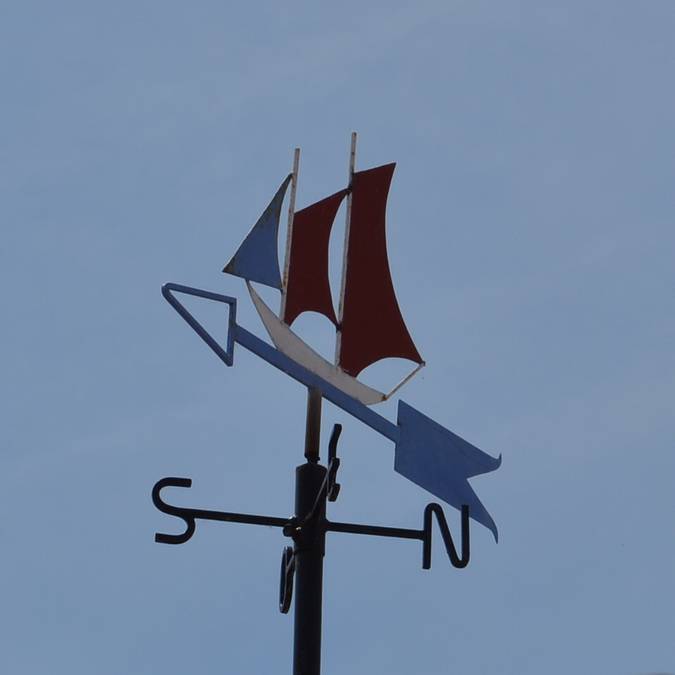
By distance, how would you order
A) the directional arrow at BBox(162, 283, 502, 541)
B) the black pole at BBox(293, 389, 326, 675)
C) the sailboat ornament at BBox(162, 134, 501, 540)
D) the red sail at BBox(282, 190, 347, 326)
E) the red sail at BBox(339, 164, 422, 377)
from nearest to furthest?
the black pole at BBox(293, 389, 326, 675)
the directional arrow at BBox(162, 283, 502, 541)
the sailboat ornament at BBox(162, 134, 501, 540)
the red sail at BBox(282, 190, 347, 326)
the red sail at BBox(339, 164, 422, 377)

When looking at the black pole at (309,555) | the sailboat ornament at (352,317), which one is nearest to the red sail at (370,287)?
the sailboat ornament at (352,317)

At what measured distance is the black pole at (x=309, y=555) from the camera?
9.23ft

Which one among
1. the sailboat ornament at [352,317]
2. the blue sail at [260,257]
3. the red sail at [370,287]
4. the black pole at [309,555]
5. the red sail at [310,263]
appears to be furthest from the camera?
the red sail at [370,287]

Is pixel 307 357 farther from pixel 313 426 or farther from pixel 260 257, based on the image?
pixel 260 257

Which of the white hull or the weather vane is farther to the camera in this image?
the white hull

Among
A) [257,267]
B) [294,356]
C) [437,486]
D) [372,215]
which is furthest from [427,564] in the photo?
[372,215]

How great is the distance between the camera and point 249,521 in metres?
2.95

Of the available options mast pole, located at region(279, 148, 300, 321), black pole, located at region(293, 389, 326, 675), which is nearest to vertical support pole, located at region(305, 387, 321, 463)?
black pole, located at region(293, 389, 326, 675)

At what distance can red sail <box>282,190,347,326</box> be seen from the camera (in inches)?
140

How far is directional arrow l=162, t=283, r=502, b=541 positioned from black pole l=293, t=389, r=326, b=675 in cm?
13

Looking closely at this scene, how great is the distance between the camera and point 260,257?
338 cm

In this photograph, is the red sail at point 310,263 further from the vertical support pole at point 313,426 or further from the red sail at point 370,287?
the vertical support pole at point 313,426

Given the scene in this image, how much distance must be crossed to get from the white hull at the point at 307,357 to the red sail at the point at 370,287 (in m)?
0.16

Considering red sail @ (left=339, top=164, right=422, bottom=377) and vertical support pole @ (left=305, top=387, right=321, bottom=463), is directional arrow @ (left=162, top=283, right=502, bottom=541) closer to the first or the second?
vertical support pole @ (left=305, top=387, right=321, bottom=463)
